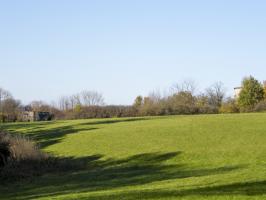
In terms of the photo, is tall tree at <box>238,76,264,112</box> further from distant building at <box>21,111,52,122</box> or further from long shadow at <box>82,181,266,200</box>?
long shadow at <box>82,181,266,200</box>

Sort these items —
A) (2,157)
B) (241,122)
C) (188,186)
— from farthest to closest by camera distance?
(241,122)
(2,157)
(188,186)

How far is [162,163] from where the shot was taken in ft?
93.3

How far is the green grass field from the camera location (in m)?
13.1

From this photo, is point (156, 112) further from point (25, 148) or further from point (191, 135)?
point (25, 148)

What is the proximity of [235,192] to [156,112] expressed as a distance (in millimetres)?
75603

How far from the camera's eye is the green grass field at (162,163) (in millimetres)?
13141

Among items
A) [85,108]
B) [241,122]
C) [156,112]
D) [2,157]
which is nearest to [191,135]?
[241,122]

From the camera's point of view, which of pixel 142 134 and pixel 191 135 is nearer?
pixel 191 135

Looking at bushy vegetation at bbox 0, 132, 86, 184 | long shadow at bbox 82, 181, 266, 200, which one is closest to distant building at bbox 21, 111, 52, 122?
bushy vegetation at bbox 0, 132, 86, 184

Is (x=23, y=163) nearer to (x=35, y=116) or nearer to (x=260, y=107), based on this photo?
(x=260, y=107)

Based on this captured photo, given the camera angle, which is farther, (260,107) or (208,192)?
(260,107)

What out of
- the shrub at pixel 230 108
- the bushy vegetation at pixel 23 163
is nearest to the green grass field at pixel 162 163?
the bushy vegetation at pixel 23 163

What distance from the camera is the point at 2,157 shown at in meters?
25.5

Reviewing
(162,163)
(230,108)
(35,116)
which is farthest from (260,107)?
(35,116)
